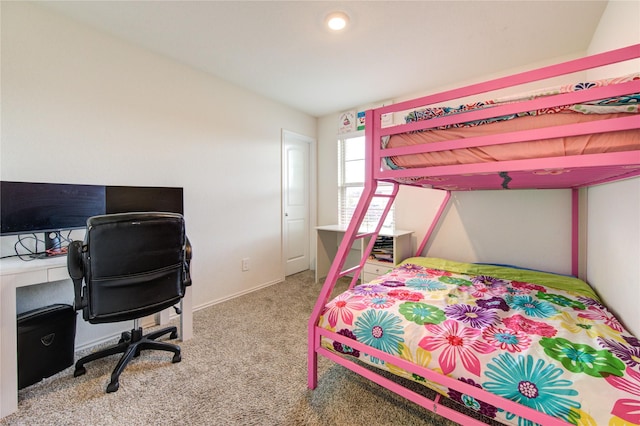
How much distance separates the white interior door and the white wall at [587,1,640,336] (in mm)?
2930

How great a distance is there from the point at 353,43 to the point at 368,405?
8.29 feet

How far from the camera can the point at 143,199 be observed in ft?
6.58

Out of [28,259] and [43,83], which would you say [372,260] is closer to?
[28,259]

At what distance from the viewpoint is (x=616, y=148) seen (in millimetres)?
843

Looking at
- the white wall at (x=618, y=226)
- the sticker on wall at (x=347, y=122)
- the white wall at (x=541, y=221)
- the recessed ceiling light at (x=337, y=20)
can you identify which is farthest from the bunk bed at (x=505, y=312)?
the sticker on wall at (x=347, y=122)

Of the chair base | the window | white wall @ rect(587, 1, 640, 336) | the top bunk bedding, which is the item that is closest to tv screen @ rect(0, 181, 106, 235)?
the chair base

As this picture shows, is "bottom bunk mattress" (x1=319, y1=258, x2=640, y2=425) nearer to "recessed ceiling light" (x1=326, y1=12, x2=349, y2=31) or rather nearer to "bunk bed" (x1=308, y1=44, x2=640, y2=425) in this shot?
"bunk bed" (x1=308, y1=44, x2=640, y2=425)

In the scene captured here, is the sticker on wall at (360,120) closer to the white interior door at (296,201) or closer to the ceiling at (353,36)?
the ceiling at (353,36)

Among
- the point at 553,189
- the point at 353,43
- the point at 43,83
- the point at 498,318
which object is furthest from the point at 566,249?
the point at 43,83

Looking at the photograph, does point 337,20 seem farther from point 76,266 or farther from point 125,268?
point 76,266

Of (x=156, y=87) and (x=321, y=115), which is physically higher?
(x=321, y=115)

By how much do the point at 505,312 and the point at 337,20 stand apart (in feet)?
7.19

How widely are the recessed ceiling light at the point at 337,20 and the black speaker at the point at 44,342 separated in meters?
2.61

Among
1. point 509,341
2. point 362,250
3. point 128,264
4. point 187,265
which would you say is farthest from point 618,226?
point 128,264
